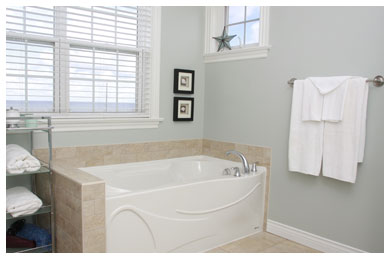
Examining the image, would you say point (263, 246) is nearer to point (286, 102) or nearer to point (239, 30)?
point (286, 102)

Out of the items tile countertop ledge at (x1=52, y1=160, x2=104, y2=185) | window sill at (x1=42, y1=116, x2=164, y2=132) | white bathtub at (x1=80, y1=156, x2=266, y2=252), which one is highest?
window sill at (x1=42, y1=116, x2=164, y2=132)

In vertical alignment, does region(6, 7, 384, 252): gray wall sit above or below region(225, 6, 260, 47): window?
below

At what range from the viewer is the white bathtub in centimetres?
229

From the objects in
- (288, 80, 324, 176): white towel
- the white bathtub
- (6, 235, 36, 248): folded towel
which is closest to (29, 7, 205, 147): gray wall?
the white bathtub

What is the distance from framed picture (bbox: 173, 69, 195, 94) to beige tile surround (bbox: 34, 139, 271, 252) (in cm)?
63

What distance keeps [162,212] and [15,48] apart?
1.67 meters

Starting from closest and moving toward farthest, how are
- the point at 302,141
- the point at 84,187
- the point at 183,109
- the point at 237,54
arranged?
1. the point at 84,187
2. the point at 302,141
3. the point at 237,54
4. the point at 183,109

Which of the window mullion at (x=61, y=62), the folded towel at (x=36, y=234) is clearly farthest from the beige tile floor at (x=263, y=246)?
the window mullion at (x=61, y=62)

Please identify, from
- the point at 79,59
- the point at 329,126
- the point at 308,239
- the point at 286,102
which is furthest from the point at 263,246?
the point at 79,59

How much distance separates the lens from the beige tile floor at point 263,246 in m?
2.75

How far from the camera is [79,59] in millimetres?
2926

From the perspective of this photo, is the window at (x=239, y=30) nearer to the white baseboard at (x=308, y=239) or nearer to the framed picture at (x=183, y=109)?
the framed picture at (x=183, y=109)

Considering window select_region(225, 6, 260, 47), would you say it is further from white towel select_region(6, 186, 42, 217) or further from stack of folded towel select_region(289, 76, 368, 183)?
white towel select_region(6, 186, 42, 217)

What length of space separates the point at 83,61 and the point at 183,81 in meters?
1.06
